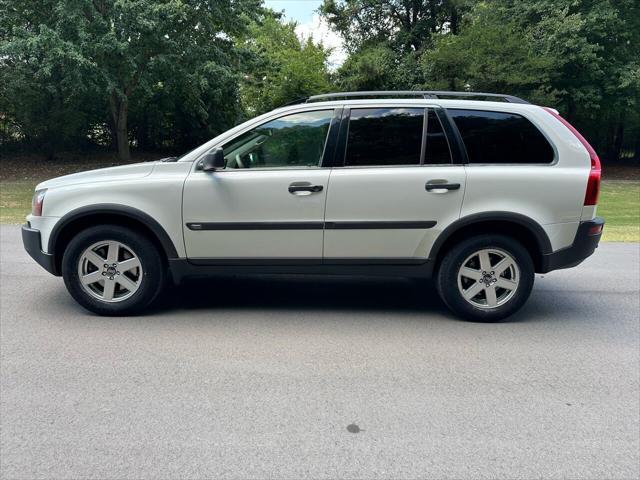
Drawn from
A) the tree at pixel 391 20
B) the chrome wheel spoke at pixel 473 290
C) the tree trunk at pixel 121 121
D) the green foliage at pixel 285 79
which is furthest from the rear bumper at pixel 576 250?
the tree at pixel 391 20

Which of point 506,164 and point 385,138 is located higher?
point 385,138

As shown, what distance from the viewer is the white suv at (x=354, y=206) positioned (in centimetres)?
491

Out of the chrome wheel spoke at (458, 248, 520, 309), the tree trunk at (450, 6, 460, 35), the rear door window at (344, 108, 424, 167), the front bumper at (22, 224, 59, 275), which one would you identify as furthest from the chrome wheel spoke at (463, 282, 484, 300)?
the tree trunk at (450, 6, 460, 35)

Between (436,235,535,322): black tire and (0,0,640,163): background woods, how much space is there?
17.7 meters

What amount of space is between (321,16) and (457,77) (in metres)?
14.6

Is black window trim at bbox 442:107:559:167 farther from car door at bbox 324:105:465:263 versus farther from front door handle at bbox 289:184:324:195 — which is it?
front door handle at bbox 289:184:324:195

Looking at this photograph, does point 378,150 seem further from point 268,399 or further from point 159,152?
point 159,152

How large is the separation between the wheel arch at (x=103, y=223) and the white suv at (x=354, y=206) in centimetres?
1

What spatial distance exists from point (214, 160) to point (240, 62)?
854 inches

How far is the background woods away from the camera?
20.4 m

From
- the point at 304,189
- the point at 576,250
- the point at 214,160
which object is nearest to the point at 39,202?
the point at 214,160

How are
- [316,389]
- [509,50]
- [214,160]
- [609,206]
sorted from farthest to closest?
1. [509,50]
2. [609,206]
3. [214,160]
4. [316,389]

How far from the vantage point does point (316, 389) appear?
3666 millimetres

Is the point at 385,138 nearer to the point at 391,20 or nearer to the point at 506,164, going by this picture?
the point at 506,164
